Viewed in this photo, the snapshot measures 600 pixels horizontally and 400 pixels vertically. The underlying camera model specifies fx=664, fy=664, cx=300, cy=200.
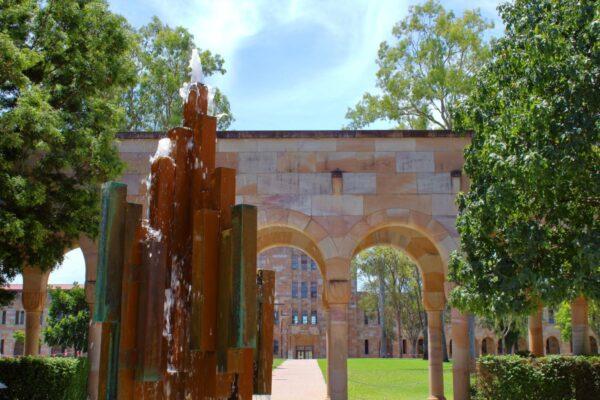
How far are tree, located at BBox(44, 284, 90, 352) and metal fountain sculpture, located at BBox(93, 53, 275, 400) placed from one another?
46112mm

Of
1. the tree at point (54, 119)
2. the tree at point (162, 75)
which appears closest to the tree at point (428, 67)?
the tree at point (162, 75)

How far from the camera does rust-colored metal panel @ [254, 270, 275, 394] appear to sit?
730 cm

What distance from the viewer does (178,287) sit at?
5.88m

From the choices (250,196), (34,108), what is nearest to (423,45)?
(250,196)

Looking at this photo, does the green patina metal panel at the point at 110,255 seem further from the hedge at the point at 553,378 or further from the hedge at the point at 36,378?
the hedge at the point at 553,378

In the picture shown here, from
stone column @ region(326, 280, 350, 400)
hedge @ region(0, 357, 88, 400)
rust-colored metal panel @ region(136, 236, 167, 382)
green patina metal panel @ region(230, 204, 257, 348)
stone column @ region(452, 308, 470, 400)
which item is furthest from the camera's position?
stone column @ region(452, 308, 470, 400)

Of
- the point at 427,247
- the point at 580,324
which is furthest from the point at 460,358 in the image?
the point at 427,247

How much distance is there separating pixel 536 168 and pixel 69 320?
152 ft

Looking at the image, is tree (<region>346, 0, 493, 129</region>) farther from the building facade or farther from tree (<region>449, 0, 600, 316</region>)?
the building facade

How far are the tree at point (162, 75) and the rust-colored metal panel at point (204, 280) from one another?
2843cm

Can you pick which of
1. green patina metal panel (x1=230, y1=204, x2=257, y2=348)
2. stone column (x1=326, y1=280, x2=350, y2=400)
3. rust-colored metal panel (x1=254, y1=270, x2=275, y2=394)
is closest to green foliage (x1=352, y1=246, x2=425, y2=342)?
stone column (x1=326, y1=280, x2=350, y2=400)

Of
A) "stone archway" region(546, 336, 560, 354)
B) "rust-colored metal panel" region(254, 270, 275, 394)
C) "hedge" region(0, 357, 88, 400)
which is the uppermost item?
"rust-colored metal panel" region(254, 270, 275, 394)

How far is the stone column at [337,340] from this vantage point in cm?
1482

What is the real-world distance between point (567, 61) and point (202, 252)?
736 centimetres
